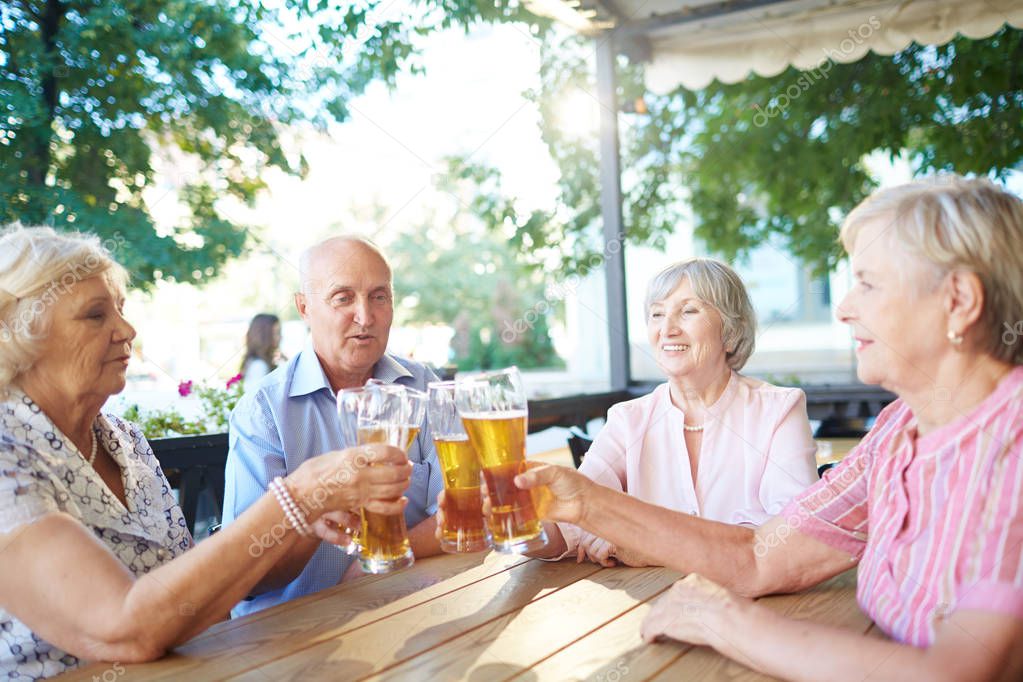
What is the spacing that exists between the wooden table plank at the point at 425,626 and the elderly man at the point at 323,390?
0.51 m

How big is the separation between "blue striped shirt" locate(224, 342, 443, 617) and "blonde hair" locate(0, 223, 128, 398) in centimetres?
61

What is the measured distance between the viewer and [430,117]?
17094 millimetres

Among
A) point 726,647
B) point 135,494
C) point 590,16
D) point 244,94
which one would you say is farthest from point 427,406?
point 244,94

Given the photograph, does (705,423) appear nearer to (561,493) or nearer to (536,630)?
(561,493)

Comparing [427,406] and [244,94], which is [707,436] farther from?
[244,94]

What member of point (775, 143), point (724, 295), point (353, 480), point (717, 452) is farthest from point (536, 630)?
point (775, 143)

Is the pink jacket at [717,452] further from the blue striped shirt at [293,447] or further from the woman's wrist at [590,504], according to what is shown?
the woman's wrist at [590,504]

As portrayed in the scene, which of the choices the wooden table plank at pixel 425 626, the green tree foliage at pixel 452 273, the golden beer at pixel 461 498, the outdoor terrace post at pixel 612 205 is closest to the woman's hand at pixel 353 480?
the golden beer at pixel 461 498

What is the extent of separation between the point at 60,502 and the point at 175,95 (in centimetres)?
423

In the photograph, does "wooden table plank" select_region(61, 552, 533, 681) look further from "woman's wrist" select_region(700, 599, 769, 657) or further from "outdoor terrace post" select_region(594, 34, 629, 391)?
"outdoor terrace post" select_region(594, 34, 629, 391)

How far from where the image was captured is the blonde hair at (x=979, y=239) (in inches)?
46.5

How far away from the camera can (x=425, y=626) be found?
1.47 m

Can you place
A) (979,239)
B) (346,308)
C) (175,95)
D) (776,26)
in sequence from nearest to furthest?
(979,239)
(346,308)
(776,26)
(175,95)

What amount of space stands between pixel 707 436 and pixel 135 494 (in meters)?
1.35
